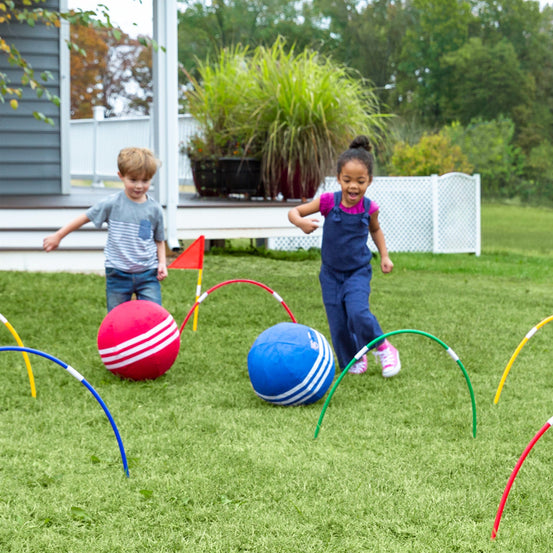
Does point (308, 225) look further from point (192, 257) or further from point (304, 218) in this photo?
point (192, 257)

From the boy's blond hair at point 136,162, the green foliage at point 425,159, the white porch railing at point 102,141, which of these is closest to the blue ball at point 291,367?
the boy's blond hair at point 136,162

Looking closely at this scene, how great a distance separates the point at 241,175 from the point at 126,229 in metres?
4.90

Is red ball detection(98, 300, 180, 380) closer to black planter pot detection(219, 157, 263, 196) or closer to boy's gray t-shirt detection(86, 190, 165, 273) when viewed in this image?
boy's gray t-shirt detection(86, 190, 165, 273)

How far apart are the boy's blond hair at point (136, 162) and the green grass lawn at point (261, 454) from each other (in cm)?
140

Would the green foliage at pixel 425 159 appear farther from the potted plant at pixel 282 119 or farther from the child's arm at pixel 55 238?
the child's arm at pixel 55 238

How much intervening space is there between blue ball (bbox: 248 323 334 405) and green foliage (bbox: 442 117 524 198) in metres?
27.8

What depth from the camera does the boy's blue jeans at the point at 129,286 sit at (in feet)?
18.8

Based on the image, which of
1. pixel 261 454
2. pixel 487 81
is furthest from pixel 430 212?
pixel 487 81

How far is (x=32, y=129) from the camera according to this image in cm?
1220

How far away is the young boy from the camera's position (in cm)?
563

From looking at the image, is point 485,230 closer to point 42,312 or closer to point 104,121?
point 104,121

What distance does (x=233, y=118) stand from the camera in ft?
34.5

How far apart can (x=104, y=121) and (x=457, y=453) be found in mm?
15323

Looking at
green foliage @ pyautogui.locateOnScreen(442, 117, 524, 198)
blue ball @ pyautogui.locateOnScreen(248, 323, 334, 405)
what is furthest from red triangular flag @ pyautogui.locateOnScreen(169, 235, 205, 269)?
green foliage @ pyautogui.locateOnScreen(442, 117, 524, 198)
